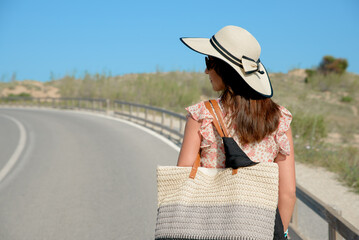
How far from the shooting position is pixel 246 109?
2.23 metres

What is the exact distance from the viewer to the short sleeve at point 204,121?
7.21 feet

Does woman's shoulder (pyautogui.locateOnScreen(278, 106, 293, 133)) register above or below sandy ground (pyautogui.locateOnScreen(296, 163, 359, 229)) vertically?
above

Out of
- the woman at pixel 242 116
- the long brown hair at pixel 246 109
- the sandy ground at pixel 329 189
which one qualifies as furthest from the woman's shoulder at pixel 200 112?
the sandy ground at pixel 329 189

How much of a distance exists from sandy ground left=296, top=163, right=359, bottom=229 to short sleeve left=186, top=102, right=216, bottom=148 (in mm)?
5059

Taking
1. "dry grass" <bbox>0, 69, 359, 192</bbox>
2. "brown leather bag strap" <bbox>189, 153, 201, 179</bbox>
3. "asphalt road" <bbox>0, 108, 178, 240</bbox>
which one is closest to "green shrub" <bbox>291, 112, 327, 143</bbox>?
"dry grass" <bbox>0, 69, 359, 192</bbox>

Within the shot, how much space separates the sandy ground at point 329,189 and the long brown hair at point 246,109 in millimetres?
4939

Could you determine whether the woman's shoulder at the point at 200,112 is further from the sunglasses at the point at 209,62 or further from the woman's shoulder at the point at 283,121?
the woman's shoulder at the point at 283,121

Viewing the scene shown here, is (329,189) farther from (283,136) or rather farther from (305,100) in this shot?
(305,100)

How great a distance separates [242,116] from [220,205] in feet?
A: 1.58

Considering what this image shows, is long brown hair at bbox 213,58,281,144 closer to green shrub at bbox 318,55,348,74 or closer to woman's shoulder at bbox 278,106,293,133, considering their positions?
woman's shoulder at bbox 278,106,293,133

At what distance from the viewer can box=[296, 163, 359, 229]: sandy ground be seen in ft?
23.6

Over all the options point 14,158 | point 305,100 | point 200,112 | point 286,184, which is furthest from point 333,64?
point 200,112

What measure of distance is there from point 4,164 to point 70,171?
7.75 ft

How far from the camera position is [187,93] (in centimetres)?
3388
